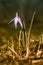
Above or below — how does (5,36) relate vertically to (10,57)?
above

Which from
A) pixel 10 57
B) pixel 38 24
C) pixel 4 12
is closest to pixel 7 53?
pixel 10 57

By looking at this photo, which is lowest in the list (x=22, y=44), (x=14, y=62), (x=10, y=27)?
(x=14, y=62)

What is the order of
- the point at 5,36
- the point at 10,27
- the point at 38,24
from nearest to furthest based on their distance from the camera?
the point at 5,36 < the point at 10,27 < the point at 38,24

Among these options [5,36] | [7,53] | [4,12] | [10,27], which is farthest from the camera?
[4,12]

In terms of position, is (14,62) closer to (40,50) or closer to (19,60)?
(19,60)

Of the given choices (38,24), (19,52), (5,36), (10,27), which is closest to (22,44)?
(19,52)

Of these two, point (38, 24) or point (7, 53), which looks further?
point (38, 24)

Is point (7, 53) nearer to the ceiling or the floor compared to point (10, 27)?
nearer to the floor

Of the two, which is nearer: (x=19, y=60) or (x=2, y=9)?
(x=19, y=60)

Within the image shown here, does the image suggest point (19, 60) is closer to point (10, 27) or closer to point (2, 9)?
point (10, 27)

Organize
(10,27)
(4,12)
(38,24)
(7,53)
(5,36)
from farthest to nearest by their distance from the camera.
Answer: (4,12), (38,24), (10,27), (5,36), (7,53)
